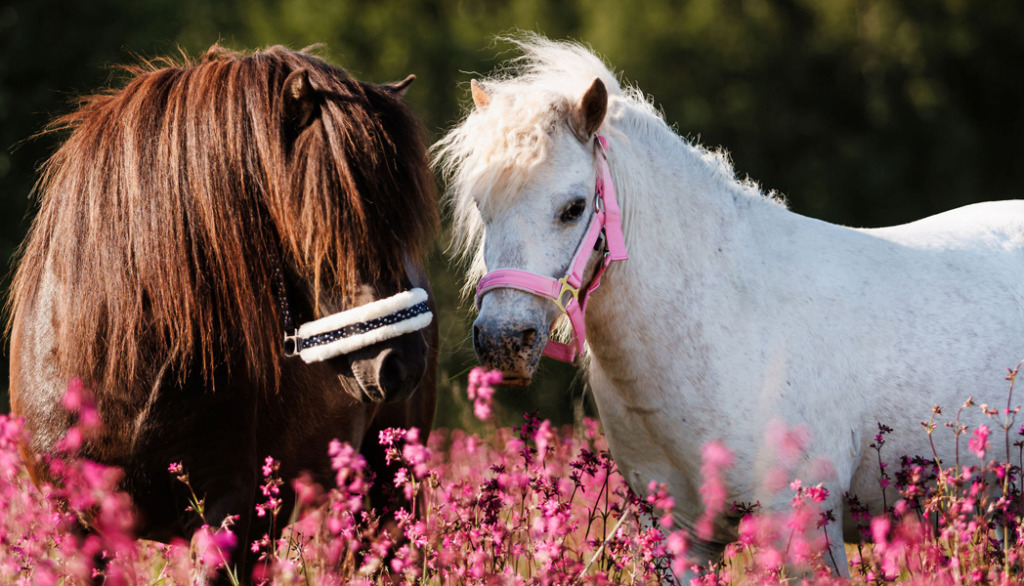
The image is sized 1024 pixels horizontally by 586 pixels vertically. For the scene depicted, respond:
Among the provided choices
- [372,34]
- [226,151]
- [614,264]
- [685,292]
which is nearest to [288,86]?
[226,151]

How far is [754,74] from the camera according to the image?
11250mm

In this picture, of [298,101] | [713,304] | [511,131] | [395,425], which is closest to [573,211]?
[511,131]

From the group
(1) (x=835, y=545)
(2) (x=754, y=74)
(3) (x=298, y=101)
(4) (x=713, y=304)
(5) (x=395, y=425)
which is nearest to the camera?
(3) (x=298, y=101)

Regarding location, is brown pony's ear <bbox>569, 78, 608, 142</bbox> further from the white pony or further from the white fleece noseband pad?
the white fleece noseband pad

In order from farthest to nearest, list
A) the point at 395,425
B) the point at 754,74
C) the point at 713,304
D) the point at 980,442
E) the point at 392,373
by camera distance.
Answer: the point at 754,74, the point at 395,425, the point at 713,304, the point at 392,373, the point at 980,442

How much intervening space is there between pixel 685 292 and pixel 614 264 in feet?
0.90

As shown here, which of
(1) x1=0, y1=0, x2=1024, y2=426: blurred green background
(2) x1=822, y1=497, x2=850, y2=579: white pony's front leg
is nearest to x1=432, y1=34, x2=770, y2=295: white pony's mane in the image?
(2) x1=822, y1=497, x2=850, y2=579: white pony's front leg

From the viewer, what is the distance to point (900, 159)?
1095cm

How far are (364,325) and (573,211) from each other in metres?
0.77

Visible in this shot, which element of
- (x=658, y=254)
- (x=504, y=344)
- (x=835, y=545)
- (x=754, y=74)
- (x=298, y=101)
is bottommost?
(x=835, y=545)

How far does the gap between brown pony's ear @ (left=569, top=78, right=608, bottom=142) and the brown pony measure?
0.51m

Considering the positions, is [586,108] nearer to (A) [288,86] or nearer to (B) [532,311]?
(B) [532,311]

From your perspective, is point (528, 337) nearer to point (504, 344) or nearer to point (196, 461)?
point (504, 344)

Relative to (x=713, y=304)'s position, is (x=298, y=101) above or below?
above
